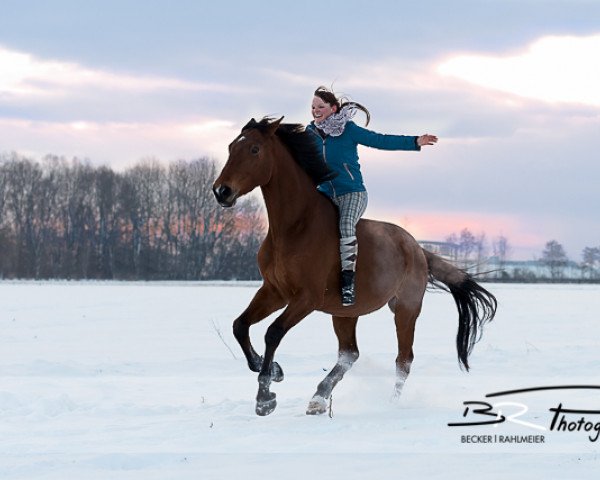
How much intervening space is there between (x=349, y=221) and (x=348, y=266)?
40 centimetres

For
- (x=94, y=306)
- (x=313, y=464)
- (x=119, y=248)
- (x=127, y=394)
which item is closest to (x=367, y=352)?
(x=127, y=394)

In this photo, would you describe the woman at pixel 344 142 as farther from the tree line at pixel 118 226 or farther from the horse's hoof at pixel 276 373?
the tree line at pixel 118 226

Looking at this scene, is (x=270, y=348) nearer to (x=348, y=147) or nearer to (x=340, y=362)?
(x=340, y=362)

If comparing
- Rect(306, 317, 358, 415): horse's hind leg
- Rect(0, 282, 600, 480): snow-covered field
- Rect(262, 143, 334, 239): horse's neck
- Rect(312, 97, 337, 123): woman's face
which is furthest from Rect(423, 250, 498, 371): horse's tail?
Answer: Rect(262, 143, 334, 239): horse's neck

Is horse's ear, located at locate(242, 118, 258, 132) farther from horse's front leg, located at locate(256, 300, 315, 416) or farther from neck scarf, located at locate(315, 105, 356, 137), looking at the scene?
horse's front leg, located at locate(256, 300, 315, 416)

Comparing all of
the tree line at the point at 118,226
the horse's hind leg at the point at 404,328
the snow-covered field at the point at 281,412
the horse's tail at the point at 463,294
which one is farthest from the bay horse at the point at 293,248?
the tree line at the point at 118,226

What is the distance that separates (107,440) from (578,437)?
3579 mm

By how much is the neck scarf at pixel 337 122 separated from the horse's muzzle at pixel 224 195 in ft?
4.93

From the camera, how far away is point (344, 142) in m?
7.59

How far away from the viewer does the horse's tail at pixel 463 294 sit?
934cm

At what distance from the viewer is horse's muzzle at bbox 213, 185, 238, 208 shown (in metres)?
6.37

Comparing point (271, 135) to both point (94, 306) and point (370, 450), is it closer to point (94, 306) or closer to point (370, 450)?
point (370, 450)

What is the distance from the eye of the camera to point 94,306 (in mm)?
27641

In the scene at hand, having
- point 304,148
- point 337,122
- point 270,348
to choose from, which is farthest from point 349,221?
point 270,348
